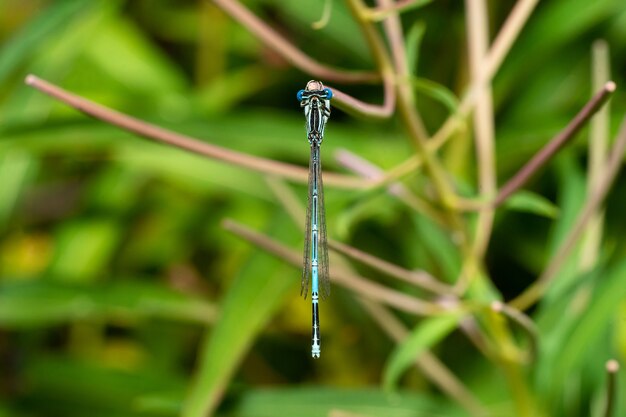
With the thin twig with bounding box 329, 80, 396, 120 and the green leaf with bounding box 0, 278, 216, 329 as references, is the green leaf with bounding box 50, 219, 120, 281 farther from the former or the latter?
the thin twig with bounding box 329, 80, 396, 120

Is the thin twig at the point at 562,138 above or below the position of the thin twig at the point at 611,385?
above

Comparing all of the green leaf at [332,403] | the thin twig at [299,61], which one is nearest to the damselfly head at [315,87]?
the thin twig at [299,61]

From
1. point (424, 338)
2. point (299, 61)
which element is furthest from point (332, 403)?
point (299, 61)

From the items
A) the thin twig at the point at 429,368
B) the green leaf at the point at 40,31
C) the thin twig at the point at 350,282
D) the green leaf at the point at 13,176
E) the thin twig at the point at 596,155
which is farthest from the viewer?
the green leaf at the point at 13,176

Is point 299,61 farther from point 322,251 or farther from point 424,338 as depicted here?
point 424,338

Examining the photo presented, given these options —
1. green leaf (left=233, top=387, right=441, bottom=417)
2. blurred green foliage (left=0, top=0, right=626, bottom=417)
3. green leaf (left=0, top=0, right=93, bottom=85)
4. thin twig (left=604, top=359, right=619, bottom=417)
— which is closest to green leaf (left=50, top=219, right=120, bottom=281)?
blurred green foliage (left=0, top=0, right=626, bottom=417)

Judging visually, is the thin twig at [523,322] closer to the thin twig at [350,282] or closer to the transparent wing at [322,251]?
the thin twig at [350,282]

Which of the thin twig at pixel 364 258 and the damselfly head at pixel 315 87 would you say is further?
the thin twig at pixel 364 258
